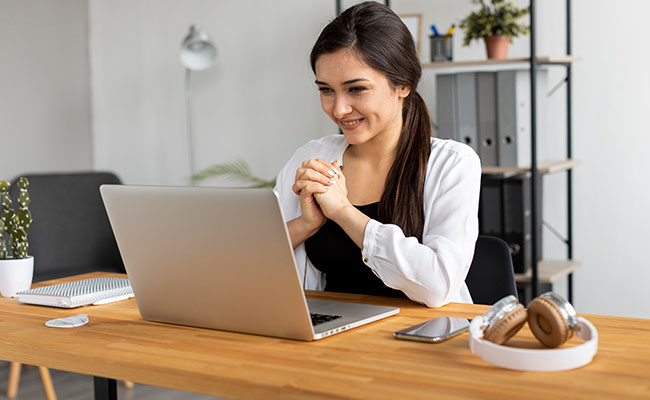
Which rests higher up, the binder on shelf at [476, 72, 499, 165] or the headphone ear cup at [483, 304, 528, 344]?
the binder on shelf at [476, 72, 499, 165]

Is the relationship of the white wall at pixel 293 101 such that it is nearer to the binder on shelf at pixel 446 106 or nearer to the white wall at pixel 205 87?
the white wall at pixel 205 87

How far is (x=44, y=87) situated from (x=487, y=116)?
98.0 inches

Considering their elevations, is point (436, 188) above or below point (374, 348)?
above

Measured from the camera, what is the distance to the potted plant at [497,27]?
289 cm

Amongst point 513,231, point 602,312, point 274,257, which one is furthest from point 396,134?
point 602,312

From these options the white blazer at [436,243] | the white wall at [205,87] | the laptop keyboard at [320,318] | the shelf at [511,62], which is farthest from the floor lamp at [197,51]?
the laptop keyboard at [320,318]

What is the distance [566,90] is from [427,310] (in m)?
2.01

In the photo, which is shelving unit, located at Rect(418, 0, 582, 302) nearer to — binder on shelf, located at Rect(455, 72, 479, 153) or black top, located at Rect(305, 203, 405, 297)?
binder on shelf, located at Rect(455, 72, 479, 153)

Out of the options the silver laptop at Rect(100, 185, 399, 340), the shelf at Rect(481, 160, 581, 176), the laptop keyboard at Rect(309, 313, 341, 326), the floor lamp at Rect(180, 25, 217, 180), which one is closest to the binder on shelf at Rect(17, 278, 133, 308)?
the silver laptop at Rect(100, 185, 399, 340)

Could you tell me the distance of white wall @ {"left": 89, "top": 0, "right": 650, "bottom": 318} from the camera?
3.07 metres

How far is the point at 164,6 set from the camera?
13.6 feet

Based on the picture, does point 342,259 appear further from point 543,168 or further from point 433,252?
point 543,168

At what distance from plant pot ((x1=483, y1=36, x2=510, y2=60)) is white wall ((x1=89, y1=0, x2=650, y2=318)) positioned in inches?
14.2

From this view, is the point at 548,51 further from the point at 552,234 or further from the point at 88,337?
the point at 88,337
